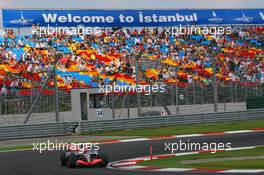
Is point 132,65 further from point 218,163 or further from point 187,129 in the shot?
point 218,163

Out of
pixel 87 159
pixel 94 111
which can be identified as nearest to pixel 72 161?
pixel 87 159

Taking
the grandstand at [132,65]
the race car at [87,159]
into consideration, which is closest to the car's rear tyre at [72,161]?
the race car at [87,159]

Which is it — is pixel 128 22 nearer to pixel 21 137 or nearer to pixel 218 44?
pixel 218 44

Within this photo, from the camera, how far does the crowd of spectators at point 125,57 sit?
3012cm

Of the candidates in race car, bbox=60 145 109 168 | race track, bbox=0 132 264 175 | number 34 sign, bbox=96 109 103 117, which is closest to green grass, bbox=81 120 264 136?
race track, bbox=0 132 264 175

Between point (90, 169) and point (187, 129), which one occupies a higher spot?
point (187, 129)

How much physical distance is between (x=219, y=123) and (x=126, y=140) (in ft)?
24.9

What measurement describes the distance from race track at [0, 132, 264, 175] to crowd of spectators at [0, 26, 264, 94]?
6428 millimetres

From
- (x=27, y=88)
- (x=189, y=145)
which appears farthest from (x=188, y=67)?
(x=189, y=145)

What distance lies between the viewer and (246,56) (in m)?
37.5

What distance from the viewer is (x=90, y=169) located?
1228cm

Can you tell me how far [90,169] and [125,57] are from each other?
822 inches

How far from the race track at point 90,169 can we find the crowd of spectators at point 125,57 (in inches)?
253

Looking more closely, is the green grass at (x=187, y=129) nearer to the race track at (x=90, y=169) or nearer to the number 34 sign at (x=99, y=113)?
the race track at (x=90, y=169)
